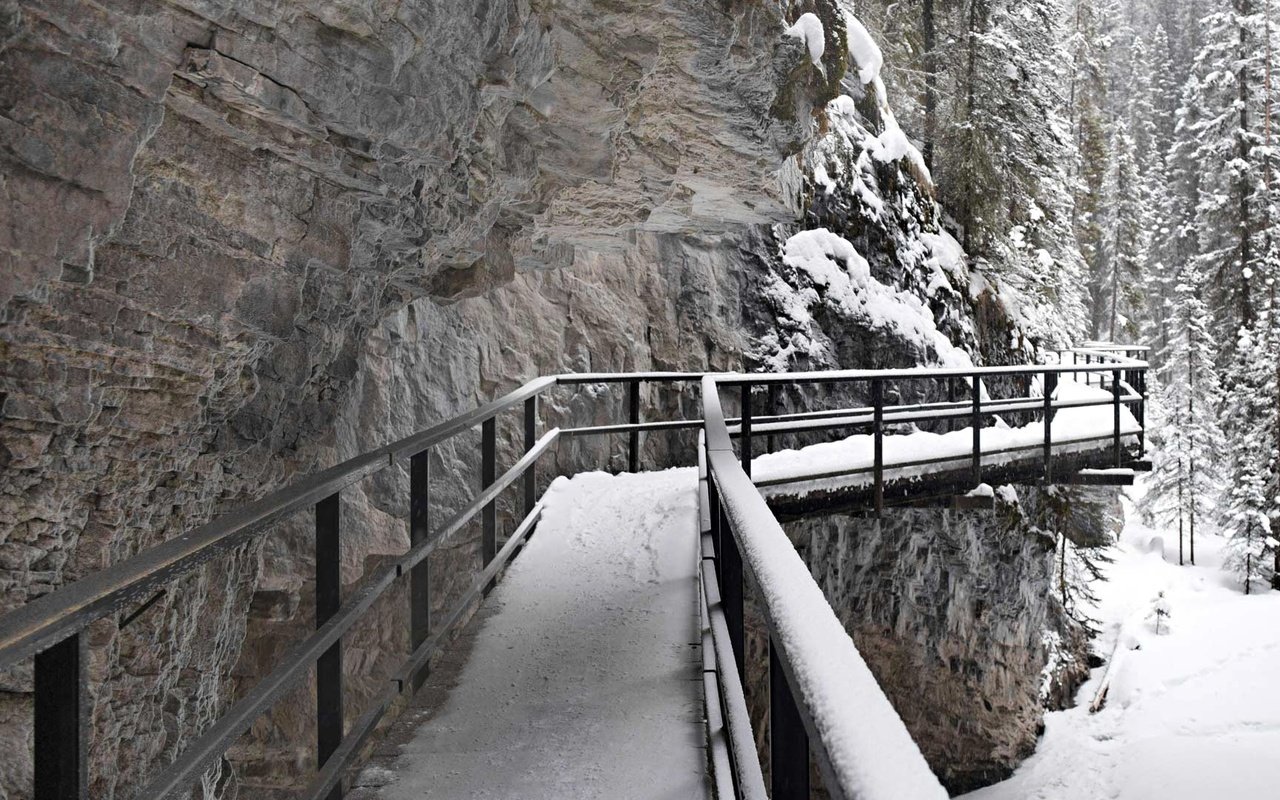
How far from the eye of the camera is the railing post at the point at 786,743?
1134 mm

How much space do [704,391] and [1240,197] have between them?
32003 millimetres

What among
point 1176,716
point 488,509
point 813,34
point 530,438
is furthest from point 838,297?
point 1176,716

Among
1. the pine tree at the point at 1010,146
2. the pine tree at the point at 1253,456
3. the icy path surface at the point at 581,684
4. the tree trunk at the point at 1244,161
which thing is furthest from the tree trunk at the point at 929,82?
the icy path surface at the point at 581,684

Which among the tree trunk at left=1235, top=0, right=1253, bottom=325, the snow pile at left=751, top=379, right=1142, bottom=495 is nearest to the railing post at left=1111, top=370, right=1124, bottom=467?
the snow pile at left=751, top=379, right=1142, bottom=495

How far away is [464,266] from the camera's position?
7.78 meters

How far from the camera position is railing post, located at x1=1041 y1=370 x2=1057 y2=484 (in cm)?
1031

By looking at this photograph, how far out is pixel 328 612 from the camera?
9.04 ft

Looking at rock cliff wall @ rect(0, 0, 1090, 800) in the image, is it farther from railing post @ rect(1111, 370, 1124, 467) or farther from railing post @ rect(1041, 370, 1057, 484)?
railing post @ rect(1111, 370, 1124, 467)

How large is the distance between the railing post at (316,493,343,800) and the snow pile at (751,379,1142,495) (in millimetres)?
5581

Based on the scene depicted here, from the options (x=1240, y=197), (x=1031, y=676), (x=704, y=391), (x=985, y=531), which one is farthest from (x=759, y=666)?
(x=1240, y=197)

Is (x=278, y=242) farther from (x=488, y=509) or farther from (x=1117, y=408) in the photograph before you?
(x=1117, y=408)

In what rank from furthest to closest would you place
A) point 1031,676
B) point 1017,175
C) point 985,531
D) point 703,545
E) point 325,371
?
point 1017,175 < point 1031,676 < point 985,531 < point 325,371 < point 703,545

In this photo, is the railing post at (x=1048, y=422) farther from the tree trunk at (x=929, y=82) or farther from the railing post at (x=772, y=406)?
the tree trunk at (x=929, y=82)

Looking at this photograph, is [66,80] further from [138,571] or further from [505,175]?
[505,175]
